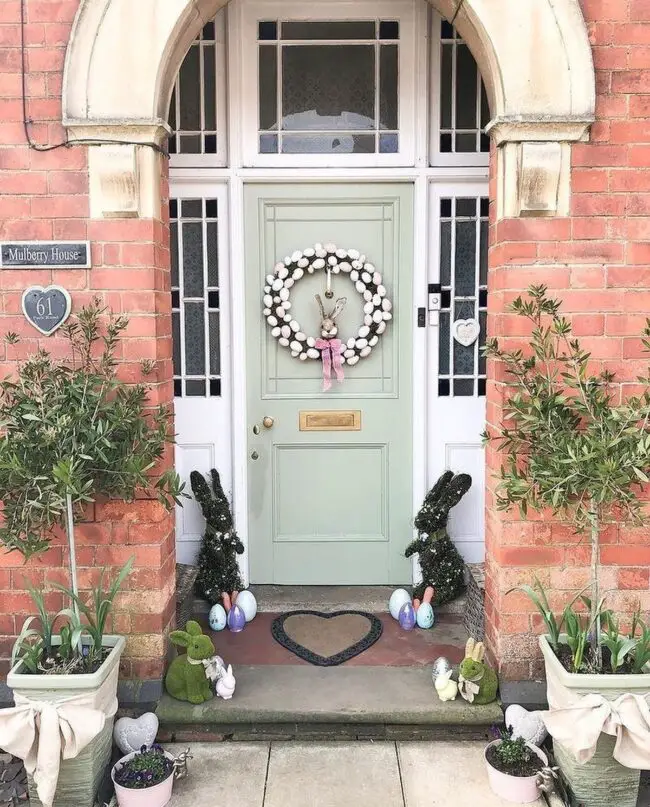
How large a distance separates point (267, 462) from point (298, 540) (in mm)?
499

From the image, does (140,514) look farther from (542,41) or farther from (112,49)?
(542,41)

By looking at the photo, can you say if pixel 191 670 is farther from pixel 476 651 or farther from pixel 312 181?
pixel 312 181

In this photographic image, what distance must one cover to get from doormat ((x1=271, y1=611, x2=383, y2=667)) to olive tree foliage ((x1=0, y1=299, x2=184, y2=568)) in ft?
3.68

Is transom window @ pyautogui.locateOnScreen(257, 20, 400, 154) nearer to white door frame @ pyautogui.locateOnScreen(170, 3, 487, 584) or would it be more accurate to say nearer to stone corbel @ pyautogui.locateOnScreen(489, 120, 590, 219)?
white door frame @ pyautogui.locateOnScreen(170, 3, 487, 584)

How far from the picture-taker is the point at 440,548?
418cm

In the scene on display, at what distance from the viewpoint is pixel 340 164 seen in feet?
13.6

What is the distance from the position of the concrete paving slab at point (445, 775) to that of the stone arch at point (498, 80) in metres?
2.29

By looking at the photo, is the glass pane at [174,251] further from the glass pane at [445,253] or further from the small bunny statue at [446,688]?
the small bunny statue at [446,688]

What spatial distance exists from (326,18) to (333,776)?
374cm

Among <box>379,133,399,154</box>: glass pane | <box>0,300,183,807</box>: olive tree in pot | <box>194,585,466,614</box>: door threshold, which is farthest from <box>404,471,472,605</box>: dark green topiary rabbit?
<box>379,133,399,154</box>: glass pane

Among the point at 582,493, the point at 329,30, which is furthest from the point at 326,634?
the point at 329,30

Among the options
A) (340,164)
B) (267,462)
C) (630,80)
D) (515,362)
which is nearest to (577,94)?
(630,80)

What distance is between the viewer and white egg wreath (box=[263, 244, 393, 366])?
164 inches

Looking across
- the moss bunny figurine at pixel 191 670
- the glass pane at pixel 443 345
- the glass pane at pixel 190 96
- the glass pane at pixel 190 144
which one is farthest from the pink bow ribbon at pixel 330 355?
the moss bunny figurine at pixel 191 670
